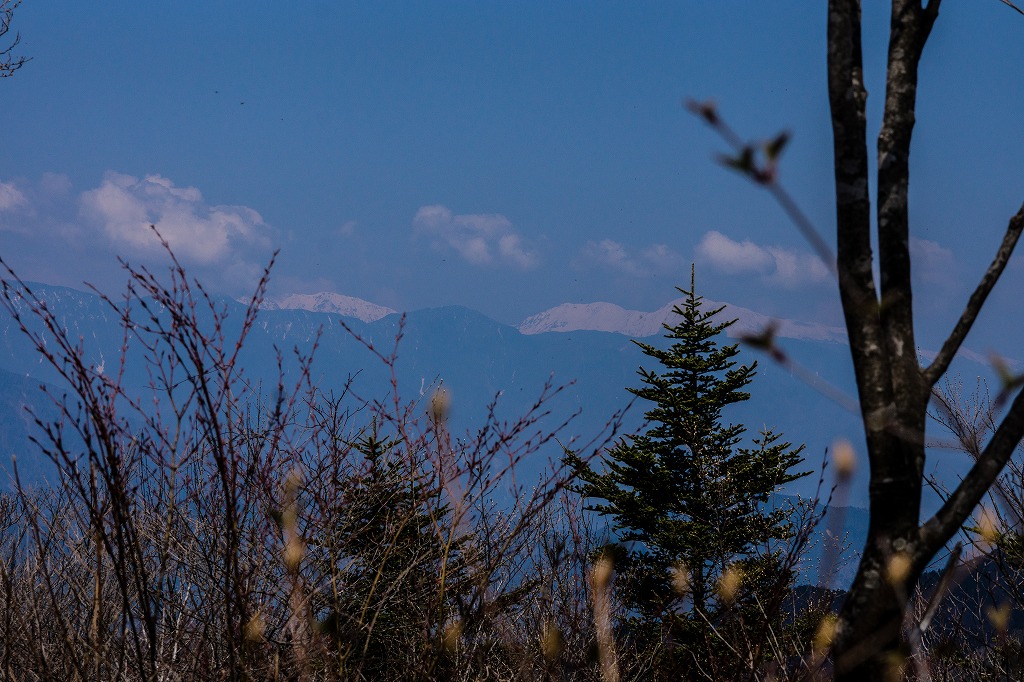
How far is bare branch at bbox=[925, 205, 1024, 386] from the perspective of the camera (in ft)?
6.01

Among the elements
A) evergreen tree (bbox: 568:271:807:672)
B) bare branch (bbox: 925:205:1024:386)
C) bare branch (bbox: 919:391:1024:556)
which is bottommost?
bare branch (bbox: 919:391:1024:556)

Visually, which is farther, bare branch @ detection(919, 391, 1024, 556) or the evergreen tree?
the evergreen tree

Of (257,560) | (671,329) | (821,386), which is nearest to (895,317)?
(821,386)

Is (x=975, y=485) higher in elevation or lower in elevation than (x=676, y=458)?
lower

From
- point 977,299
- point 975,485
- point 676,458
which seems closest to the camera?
point 975,485

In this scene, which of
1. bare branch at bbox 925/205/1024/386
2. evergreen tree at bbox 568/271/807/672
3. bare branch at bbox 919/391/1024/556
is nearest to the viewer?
bare branch at bbox 919/391/1024/556

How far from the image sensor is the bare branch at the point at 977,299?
1.83 m

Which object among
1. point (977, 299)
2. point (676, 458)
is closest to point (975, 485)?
point (977, 299)

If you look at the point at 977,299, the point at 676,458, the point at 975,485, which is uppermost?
the point at 676,458

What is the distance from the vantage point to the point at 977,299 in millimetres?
1844

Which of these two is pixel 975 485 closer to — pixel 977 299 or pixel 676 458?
pixel 977 299

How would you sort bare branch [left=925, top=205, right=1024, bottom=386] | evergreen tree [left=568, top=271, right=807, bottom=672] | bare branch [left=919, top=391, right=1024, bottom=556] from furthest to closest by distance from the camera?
evergreen tree [left=568, top=271, right=807, bottom=672] < bare branch [left=925, top=205, right=1024, bottom=386] < bare branch [left=919, top=391, right=1024, bottom=556]

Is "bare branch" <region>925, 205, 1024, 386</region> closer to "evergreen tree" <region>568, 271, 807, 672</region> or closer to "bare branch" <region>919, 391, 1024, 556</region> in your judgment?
"bare branch" <region>919, 391, 1024, 556</region>

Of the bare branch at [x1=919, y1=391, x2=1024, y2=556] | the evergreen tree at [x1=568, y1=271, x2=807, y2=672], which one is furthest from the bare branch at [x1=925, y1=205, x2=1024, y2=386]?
the evergreen tree at [x1=568, y1=271, x2=807, y2=672]
